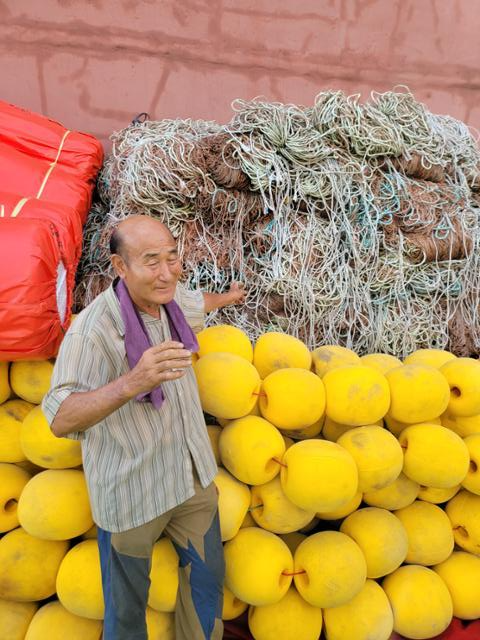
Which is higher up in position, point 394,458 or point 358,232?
point 358,232

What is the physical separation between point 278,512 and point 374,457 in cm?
41

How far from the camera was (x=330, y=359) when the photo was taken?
6.76ft

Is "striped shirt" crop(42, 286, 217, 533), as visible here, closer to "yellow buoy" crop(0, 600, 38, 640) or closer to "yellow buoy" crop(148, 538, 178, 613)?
"yellow buoy" crop(148, 538, 178, 613)

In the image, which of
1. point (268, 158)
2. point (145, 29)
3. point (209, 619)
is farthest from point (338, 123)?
point (209, 619)

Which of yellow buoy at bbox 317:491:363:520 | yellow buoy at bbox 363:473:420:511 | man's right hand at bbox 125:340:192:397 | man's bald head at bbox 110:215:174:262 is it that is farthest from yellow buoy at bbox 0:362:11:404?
yellow buoy at bbox 363:473:420:511

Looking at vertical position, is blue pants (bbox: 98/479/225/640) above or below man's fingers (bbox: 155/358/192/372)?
below

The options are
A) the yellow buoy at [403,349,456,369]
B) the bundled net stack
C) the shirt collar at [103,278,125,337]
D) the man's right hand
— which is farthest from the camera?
the bundled net stack

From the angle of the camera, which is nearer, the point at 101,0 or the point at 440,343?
the point at 440,343

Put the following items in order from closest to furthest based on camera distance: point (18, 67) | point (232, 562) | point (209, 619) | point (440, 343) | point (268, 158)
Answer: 1. point (209, 619)
2. point (232, 562)
3. point (268, 158)
4. point (440, 343)
5. point (18, 67)

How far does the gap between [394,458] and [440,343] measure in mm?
1243

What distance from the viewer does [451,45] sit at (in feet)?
12.1

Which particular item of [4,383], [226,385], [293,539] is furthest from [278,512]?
[4,383]

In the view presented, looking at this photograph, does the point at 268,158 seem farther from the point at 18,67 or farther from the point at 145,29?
the point at 18,67

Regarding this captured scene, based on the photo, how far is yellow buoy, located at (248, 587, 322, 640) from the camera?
1677mm
